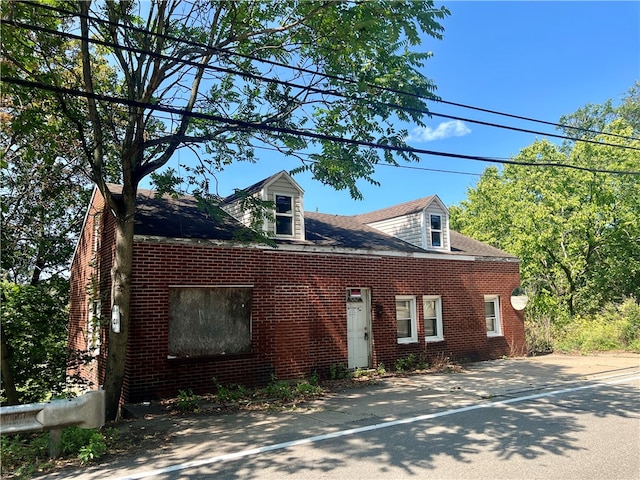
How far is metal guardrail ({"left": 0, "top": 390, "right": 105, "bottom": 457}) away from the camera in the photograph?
5.93 metres

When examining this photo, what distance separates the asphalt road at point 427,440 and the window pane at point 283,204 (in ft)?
18.3

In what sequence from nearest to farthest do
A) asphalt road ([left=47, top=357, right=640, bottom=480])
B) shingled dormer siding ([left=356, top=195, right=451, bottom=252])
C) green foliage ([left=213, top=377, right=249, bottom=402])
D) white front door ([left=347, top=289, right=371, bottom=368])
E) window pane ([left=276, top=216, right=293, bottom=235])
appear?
asphalt road ([left=47, top=357, right=640, bottom=480]) < green foliage ([left=213, top=377, right=249, bottom=402]) < window pane ([left=276, top=216, right=293, bottom=235]) < white front door ([left=347, top=289, right=371, bottom=368]) < shingled dormer siding ([left=356, top=195, right=451, bottom=252])

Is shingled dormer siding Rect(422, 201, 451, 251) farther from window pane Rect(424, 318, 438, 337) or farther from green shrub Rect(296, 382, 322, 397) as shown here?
green shrub Rect(296, 382, 322, 397)

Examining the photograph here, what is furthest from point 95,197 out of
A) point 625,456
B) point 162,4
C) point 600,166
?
point 600,166

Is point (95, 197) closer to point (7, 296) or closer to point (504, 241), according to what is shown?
point (7, 296)

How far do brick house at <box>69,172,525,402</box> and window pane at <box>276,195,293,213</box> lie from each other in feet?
0.10

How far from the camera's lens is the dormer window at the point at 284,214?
13.2 meters

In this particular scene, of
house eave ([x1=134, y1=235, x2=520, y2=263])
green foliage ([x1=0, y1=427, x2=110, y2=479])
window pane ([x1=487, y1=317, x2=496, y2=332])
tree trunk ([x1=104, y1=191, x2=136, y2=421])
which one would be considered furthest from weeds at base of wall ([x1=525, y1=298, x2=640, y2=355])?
green foliage ([x1=0, y1=427, x2=110, y2=479])

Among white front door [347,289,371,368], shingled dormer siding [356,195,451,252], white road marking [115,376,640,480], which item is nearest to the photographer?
white road marking [115,376,640,480]

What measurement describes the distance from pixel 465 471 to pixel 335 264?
828 centimetres

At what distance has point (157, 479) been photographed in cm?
544

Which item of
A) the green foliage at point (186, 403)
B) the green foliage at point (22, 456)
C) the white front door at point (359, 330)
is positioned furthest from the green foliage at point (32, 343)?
the white front door at point (359, 330)

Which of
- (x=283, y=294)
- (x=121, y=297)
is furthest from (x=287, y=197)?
(x=121, y=297)

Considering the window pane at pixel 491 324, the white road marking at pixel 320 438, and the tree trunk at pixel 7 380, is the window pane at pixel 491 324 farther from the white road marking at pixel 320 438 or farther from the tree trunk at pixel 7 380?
the tree trunk at pixel 7 380
